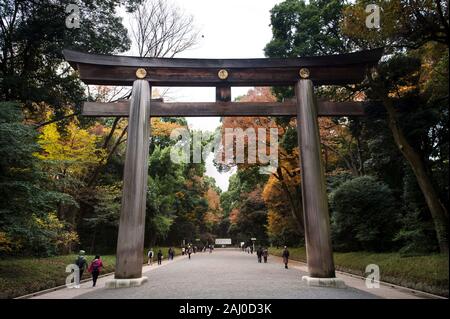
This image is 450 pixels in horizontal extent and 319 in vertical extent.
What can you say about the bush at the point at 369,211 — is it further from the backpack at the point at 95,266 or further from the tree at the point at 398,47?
the backpack at the point at 95,266

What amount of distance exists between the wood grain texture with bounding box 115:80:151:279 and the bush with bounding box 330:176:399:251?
37.8ft

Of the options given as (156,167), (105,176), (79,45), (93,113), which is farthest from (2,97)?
(156,167)

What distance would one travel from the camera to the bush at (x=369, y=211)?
1639cm

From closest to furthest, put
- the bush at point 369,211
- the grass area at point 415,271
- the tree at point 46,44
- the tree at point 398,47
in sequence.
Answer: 1. the grass area at point 415,271
2. the tree at point 398,47
3. the tree at point 46,44
4. the bush at point 369,211

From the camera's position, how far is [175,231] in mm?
45531

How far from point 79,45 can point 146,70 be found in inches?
247

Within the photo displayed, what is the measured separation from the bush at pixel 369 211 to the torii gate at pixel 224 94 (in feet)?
23.6

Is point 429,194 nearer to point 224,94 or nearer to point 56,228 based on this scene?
point 224,94

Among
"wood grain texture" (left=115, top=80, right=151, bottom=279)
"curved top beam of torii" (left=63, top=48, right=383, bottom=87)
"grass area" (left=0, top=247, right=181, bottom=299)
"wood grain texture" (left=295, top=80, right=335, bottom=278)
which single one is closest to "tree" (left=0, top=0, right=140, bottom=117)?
"curved top beam of torii" (left=63, top=48, right=383, bottom=87)

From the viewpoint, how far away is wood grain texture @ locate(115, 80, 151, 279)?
9.71 m

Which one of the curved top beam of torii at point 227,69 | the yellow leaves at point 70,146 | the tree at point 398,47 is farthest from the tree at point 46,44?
the tree at point 398,47

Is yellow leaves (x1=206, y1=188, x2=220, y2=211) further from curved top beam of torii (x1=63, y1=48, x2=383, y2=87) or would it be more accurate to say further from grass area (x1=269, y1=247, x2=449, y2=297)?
curved top beam of torii (x1=63, y1=48, x2=383, y2=87)

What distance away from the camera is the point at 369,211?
Answer: 16.8 metres
